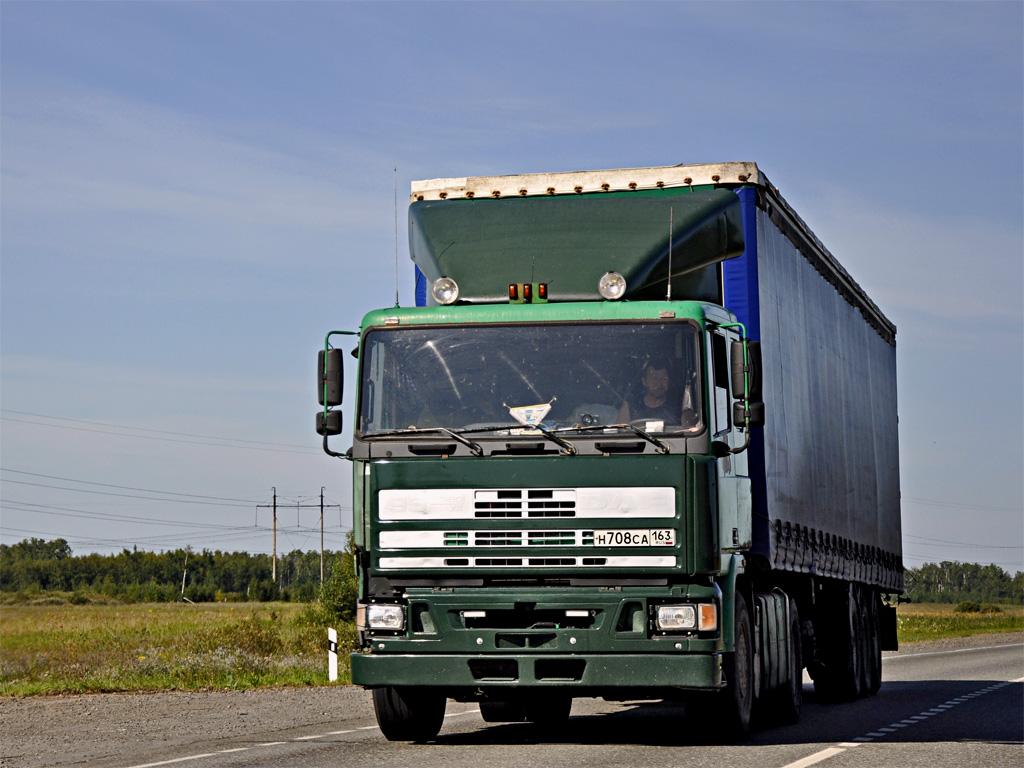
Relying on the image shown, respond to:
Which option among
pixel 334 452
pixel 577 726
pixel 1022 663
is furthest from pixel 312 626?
pixel 334 452

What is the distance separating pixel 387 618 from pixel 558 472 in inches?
63.5

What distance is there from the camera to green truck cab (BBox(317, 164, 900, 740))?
1004cm

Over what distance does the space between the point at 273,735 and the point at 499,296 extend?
14.7 feet

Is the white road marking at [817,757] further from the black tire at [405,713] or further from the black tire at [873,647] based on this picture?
the black tire at [873,647]

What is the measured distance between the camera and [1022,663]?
28.9 metres

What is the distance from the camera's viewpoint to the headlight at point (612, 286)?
10773 millimetres

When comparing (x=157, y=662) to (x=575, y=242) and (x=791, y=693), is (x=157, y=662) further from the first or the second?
(x=575, y=242)

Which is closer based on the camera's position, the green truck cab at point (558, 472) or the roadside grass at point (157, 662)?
the green truck cab at point (558, 472)

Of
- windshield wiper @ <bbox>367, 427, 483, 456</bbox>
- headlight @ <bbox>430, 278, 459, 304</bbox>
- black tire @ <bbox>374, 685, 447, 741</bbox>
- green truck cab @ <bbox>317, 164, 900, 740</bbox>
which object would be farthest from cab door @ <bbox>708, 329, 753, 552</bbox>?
black tire @ <bbox>374, 685, 447, 741</bbox>

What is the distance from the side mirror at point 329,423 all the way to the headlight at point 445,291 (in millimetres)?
1192

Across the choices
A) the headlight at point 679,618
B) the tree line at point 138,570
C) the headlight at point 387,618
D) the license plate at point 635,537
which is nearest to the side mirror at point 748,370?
the license plate at point 635,537

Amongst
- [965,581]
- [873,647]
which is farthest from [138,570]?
[873,647]

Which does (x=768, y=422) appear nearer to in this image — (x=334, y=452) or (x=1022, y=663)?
(x=334, y=452)

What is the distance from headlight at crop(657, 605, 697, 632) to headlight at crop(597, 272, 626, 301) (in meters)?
2.29
